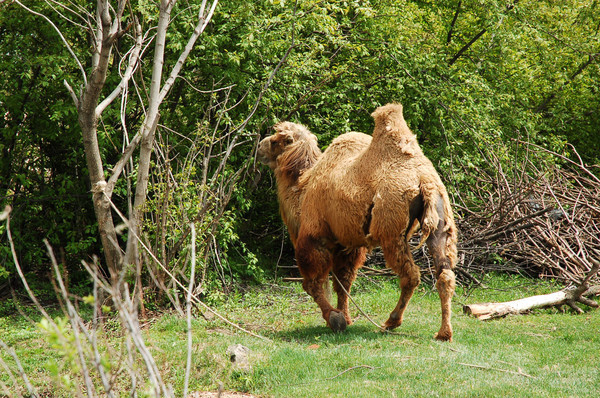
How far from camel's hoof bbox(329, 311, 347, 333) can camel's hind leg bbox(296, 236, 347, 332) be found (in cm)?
8

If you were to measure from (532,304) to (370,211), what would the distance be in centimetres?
299

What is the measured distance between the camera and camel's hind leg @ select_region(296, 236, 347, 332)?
715 cm

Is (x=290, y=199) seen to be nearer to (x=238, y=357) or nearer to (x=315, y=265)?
(x=315, y=265)

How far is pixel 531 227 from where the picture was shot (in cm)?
960

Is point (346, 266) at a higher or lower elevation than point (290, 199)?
lower

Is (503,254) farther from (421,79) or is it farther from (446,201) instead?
(446,201)

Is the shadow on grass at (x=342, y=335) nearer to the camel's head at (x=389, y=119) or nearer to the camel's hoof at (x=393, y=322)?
the camel's hoof at (x=393, y=322)

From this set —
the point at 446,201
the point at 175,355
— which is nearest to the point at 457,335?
the point at 446,201

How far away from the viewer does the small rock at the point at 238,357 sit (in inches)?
226

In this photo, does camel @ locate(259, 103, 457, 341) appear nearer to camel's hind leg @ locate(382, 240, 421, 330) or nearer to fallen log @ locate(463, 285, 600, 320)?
camel's hind leg @ locate(382, 240, 421, 330)

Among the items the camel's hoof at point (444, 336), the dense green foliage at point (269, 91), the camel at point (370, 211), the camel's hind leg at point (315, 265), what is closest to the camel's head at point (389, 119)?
the camel at point (370, 211)

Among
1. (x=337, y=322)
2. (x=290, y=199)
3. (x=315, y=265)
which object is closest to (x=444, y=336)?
(x=337, y=322)

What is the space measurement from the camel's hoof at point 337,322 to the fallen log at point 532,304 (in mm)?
1836

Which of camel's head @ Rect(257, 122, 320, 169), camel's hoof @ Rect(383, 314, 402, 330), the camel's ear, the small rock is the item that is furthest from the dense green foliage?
camel's hoof @ Rect(383, 314, 402, 330)
